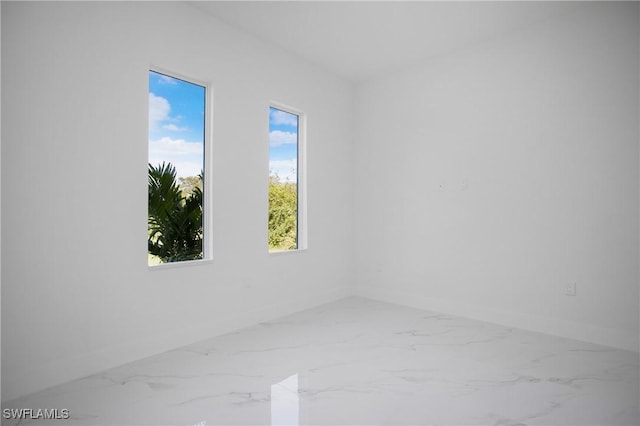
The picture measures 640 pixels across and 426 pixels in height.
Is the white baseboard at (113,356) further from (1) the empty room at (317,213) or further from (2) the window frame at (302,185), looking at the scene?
(2) the window frame at (302,185)

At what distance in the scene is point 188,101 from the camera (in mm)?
3146

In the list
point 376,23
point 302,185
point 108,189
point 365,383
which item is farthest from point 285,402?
point 376,23

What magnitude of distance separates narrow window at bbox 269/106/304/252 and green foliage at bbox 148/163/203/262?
33.8 inches

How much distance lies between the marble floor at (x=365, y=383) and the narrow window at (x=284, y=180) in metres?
1.09

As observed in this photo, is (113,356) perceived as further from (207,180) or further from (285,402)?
(207,180)

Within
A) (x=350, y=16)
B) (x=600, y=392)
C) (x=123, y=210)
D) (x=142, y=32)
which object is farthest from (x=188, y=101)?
(x=600, y=392)

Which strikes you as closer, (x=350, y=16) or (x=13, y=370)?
(x=13, y=370)

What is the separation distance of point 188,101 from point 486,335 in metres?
3.31

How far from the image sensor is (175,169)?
3078 millimetres

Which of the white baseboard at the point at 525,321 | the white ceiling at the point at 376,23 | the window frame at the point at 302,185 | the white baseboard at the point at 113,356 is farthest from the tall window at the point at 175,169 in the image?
the white baseboard at the point at 525,321

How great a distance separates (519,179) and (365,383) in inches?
94.7

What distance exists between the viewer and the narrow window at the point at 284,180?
3.91 m

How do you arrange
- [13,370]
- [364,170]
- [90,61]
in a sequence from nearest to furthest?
1. [13,370]
2. [90,61]
3. [364,170]

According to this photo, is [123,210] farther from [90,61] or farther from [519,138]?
[519,138]
